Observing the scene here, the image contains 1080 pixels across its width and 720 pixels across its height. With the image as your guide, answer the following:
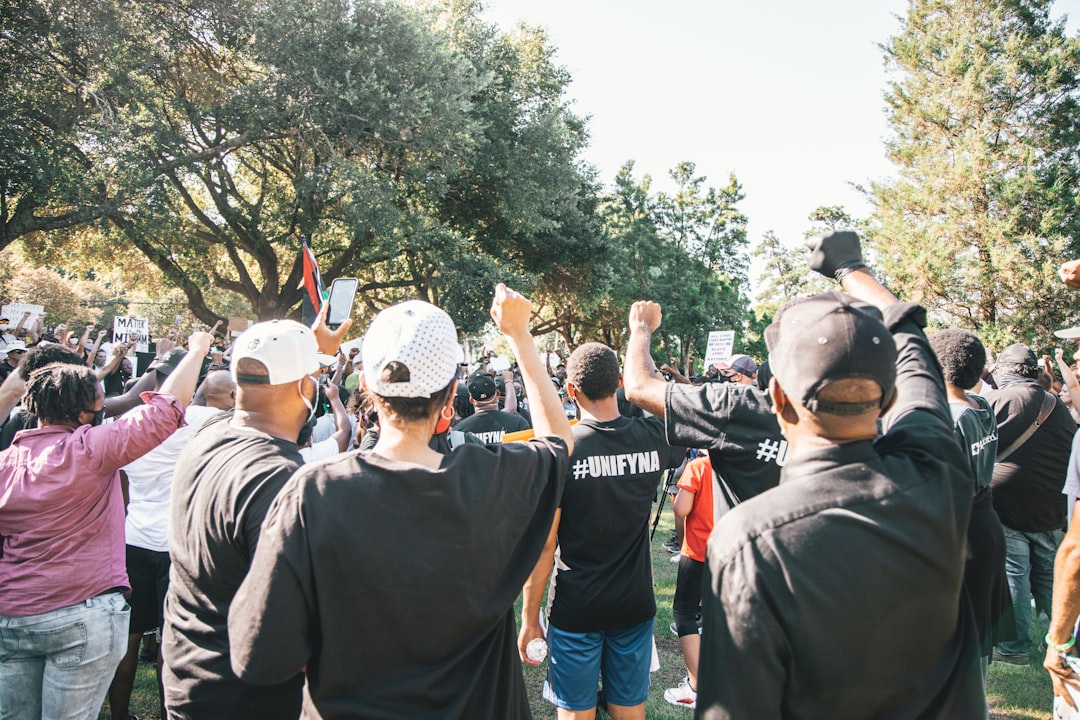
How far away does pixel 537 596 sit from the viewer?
354 cm

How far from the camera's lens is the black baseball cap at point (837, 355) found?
161 centimetres

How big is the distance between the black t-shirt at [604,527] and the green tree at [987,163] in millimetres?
26437

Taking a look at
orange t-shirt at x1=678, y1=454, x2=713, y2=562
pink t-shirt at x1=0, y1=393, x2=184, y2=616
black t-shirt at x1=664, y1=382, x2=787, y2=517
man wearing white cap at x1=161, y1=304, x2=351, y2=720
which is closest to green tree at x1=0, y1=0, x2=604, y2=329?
orange t-shirt at x1=678, y1=454, x2=713, y2=562

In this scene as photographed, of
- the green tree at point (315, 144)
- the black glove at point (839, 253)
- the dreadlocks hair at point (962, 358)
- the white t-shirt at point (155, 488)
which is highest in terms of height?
the green tree at point (315, 144)

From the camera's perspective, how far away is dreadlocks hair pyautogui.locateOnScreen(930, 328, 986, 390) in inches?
143

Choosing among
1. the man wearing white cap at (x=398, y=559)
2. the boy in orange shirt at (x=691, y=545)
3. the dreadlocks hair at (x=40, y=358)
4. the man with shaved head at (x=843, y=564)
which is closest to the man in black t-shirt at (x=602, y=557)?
the boy in orange shirt at (x=691, y=545)

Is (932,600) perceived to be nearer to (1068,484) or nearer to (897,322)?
(897,322)

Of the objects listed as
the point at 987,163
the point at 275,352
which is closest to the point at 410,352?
the point at 275,352

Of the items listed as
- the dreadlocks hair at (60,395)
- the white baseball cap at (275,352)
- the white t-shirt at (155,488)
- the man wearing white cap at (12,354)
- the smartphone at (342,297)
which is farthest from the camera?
the man wearing white cap at (12,354)

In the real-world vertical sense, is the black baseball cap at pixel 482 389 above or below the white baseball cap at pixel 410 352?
below

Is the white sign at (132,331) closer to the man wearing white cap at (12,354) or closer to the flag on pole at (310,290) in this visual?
the man wearing white cap at (12,354)

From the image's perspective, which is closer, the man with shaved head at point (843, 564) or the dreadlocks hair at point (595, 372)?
the man with shaved head at point (843, 564)

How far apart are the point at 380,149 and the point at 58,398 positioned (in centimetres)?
1725

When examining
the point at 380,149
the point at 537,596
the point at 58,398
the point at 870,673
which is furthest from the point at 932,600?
the point at 380,149
